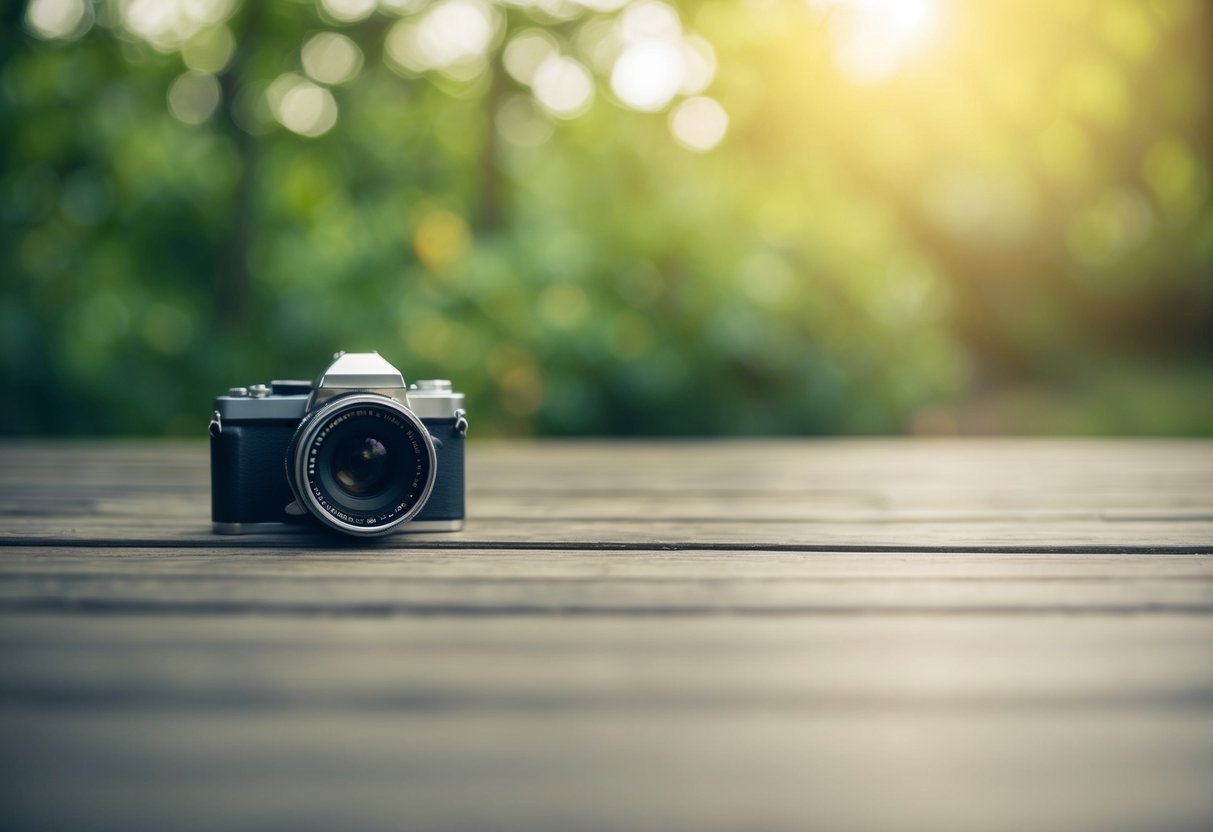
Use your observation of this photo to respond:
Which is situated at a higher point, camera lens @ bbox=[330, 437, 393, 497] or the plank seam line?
camera lens @ bbox=[330, 437, 393, 497]

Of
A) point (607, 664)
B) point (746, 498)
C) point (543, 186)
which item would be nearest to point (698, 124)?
point (543, 186)

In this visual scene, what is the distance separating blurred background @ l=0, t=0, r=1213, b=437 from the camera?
4.97 metres

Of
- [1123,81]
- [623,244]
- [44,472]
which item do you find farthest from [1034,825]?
[1123,81]

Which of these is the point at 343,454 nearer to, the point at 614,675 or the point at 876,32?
the point at 614,675

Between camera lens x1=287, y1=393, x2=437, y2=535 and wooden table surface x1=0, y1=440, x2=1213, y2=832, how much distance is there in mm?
65

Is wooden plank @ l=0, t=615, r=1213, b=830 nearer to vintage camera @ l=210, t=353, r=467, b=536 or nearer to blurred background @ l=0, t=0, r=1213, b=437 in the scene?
vintage camera @ l=210, t=353, r=467, b=536

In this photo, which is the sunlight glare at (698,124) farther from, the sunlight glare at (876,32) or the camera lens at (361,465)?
the camera lens at (361,465)

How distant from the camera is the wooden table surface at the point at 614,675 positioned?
0.75 meters

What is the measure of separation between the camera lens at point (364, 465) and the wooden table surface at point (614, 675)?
6 cm

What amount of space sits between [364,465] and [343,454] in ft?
0.11

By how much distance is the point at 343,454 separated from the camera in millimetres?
1566

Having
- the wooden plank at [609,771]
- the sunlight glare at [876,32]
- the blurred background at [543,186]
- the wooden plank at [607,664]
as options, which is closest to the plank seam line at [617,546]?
the wooden plank at [607,664]

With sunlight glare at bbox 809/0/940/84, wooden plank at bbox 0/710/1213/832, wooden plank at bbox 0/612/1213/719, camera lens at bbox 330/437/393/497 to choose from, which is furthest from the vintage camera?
sunlight glare at bbox 809/0/940/84

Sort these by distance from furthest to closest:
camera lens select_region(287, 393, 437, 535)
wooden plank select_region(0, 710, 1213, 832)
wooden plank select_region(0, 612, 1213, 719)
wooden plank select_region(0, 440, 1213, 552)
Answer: wooden plank select_region(0, 440, 1213, 552)
camera lens select_region(287, 393, 437, 535)
wooden plank select_region(0, 612, 1213, 719)
wooden plank select_region(0, 710, 1213, 832)
